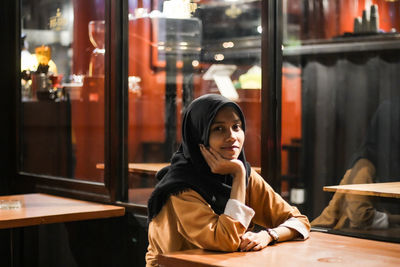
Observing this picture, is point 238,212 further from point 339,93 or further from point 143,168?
point 339,93

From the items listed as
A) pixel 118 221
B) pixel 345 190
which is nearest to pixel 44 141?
pixel 118 221

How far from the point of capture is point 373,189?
9.92 ft

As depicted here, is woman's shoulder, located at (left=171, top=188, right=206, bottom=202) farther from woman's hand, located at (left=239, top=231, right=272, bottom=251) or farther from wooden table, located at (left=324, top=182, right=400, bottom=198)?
wooden table, located at (left=324, top=182, right=400, bottom=198)

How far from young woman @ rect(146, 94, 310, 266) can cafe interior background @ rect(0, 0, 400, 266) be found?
629 millimetres

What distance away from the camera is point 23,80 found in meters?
5.20

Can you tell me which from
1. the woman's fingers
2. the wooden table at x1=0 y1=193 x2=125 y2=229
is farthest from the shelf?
the woman's fingers

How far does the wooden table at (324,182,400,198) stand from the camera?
2.88 metres

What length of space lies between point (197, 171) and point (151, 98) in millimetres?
2156

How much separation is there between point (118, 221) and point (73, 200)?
397 mm

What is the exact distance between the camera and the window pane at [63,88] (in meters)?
4.40

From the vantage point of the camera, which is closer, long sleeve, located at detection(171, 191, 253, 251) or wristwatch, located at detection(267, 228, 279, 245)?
long sleeve, located at detection(171, 191, 253, 251)

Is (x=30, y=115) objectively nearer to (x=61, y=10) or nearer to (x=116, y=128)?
(x=61, y=10)

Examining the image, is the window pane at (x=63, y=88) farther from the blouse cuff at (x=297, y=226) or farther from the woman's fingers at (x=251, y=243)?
the woman's fingers at (x=251, y=243)

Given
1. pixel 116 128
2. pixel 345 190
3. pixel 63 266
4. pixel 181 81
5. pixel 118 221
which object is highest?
pixel 181 81
